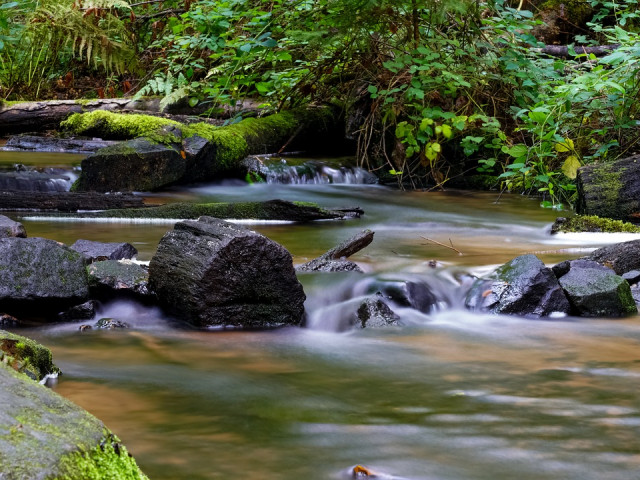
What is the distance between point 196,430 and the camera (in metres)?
2.72

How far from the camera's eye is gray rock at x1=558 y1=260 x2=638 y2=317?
14.8 ft

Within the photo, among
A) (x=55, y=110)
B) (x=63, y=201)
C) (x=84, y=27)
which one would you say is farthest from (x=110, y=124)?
(x=84, y=27)

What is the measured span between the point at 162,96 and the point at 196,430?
34.1 feet

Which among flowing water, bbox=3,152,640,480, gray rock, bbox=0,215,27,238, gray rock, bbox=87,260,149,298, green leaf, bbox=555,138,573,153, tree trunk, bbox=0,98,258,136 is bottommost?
flowing water, bbox=3,152,640,480

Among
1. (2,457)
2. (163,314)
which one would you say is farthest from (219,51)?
(2,457)

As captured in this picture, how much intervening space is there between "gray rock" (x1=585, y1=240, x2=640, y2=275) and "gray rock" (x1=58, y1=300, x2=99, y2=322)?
3.23 m

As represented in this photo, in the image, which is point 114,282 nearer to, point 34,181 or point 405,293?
point 405,293

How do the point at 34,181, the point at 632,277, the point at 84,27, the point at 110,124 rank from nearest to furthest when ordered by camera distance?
the point at 632,277 < the point at 34,181 < the point at 110,124 < the point at 84,27

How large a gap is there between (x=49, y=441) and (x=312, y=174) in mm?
8295

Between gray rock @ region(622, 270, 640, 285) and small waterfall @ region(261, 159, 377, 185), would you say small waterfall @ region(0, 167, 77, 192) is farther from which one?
gray rock @ region(622, 270, 640, 285)

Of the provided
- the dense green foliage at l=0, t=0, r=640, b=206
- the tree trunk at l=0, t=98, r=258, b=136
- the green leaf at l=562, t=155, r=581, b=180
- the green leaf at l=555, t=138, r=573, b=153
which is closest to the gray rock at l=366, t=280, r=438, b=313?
the dense green foliage at l=0, t=0, r=640, b=206

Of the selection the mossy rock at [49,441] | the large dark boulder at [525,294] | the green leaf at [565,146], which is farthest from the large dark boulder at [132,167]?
the mossy rock at [49,441]

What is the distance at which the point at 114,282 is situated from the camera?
4410mm

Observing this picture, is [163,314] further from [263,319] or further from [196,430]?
[196,430]
